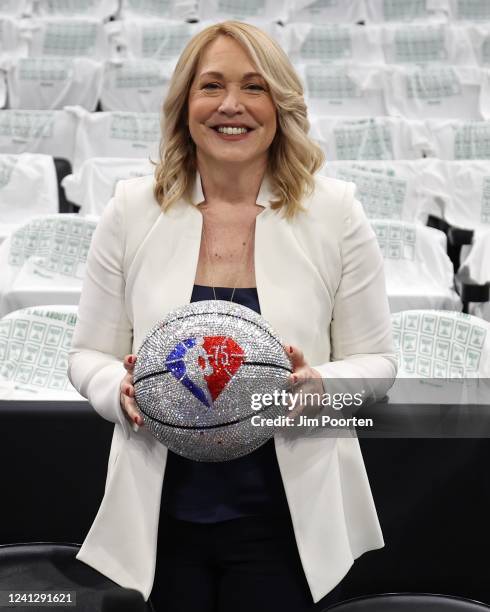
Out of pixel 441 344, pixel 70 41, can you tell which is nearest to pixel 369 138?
pixel 70 41

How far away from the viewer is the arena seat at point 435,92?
4488mm

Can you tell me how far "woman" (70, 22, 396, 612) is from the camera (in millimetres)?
976

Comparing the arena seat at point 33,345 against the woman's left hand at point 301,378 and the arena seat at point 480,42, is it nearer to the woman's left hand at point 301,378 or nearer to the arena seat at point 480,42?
the woman's left hand at point 301,378

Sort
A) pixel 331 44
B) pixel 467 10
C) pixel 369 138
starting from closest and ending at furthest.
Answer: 1. pixel 369 138
2. pixel 331 44
3. pixel 467 10

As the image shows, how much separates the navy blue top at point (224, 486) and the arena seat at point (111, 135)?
3.24 metres

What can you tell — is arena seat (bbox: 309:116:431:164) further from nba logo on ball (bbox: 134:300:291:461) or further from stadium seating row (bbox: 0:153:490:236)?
nba logo on ball (bbox: 134:300:291:461)

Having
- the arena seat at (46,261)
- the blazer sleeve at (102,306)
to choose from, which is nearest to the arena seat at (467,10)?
the arena seat at (46,261)

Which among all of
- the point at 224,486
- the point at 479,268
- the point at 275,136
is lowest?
the point at 479,268

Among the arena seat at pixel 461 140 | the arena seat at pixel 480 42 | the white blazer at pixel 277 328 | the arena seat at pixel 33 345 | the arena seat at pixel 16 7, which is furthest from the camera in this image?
the arena seat at pixel 16 7

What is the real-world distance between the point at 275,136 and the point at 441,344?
130 cm

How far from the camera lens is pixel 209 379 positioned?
879 mm

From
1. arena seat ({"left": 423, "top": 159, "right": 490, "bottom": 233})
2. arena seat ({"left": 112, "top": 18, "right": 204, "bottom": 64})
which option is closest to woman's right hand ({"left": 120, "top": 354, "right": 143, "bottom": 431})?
arena seat ({"left": 423, "top": 159, "right": 490, "bottom": 233})

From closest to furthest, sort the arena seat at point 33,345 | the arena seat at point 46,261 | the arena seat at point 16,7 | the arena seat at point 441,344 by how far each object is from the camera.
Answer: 1. the arena seat at point 441,344
2. the arena seat at point 33,345
3. the arena seat at point 46,261
4. the arena seat at point 16,7

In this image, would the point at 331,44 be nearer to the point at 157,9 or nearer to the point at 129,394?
the point at 157,9
